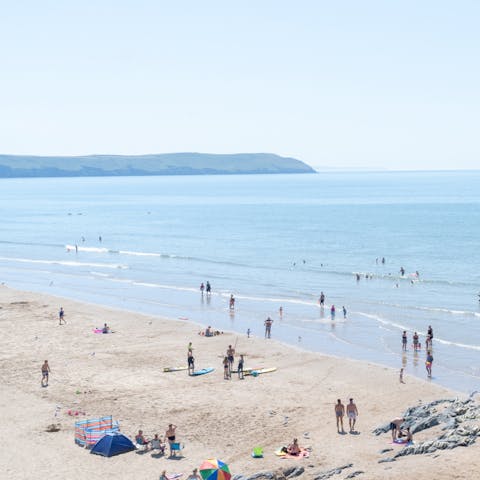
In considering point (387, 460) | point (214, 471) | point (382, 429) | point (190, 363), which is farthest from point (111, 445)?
point (190, 363)

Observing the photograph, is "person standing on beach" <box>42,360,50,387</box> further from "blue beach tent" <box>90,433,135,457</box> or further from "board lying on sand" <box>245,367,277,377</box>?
"blue beach tent" <box>90,433,135,457</box>

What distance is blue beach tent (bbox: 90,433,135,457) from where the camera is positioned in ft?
77.0

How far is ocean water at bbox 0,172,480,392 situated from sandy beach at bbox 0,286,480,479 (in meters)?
3.63

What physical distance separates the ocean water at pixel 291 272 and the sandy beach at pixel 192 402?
3631mm

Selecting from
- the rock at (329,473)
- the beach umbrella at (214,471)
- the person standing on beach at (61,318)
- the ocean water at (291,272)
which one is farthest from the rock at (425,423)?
the person standing on beach at (61,318)

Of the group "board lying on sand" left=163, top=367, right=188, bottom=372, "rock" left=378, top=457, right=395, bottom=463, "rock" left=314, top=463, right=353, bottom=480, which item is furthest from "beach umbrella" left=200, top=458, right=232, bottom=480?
"board lying on sand" left=163, top=367, right=188, bottom=372

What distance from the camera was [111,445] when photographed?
77.1 ft

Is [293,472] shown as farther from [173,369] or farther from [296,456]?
[173,369]

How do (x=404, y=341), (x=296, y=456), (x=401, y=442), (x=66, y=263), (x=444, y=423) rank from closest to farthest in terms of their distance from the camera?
(x=296, y=456) → (x=401, y=442) → (x=444, y=423) → (x=404, y=341) → (x=66, y=263)

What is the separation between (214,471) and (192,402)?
8458 mm

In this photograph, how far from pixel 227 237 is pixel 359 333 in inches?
2297

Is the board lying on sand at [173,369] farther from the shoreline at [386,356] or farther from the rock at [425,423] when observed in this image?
the rock at [425,423]

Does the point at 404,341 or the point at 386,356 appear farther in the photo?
the point at 404,341

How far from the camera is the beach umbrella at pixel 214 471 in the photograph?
20312 millimetres
